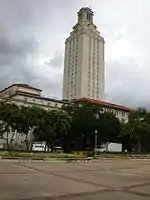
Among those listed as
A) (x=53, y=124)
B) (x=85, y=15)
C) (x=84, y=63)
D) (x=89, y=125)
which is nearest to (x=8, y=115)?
(x=53, y=124)

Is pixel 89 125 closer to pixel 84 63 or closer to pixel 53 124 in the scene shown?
pixel 53 124

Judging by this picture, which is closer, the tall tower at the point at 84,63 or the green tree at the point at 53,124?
the green tree at the point at 53,124

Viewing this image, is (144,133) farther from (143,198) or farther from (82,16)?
(82,16)

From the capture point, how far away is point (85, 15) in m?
146

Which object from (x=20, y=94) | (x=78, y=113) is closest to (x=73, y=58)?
(x=20, y=94)

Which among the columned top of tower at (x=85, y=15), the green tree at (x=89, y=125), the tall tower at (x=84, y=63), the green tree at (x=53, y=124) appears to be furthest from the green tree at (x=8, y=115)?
the columned top of tower at (x=85, y=15)

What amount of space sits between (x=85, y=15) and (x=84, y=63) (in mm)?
28556

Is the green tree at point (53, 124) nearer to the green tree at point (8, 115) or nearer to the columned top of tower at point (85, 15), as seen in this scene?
the green tree at point (8, 115)

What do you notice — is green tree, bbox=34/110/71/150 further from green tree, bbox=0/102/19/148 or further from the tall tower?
the tall tower

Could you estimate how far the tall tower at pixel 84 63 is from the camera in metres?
128

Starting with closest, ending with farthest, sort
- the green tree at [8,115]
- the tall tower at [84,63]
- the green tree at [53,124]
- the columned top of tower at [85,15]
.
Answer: the green tree at [8,115] < the green tree at [53,124] < the tall tower at [84,63] < the columned top of tower at [85,15]

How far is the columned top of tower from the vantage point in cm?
14326

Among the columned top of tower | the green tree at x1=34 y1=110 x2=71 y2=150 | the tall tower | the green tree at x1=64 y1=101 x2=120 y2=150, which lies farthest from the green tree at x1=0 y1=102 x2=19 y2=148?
the columned top of tower

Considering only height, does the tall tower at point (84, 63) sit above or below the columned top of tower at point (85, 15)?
below
